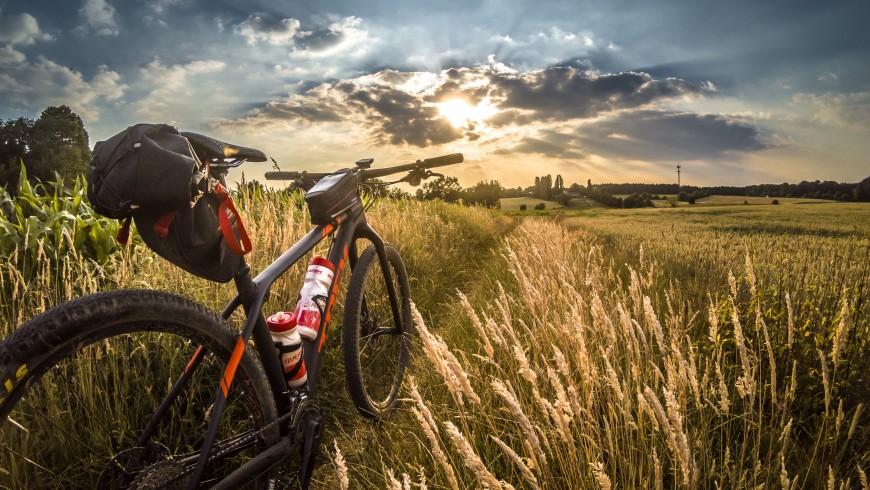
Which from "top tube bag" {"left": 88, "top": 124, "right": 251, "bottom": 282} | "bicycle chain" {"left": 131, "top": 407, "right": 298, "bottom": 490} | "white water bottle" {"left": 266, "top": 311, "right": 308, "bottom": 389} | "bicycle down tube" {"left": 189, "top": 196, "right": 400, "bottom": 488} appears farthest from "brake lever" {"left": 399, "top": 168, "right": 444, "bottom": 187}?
"bicycle chain" {"left": 131, "top": 407, "right": 298, "bottom": 490}

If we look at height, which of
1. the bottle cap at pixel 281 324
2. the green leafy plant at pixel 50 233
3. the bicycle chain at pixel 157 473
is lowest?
the bicycle chain at pixel 157 473

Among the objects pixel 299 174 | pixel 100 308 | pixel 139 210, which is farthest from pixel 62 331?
pixel 299 174

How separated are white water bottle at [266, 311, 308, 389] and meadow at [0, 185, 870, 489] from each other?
37 centimetres

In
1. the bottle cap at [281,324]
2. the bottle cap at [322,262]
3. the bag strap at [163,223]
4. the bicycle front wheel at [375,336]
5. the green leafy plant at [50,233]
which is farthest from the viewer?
the green leafy plant at [50,233]

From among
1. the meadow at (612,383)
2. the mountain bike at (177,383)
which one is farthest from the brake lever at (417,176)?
the meadow at (612,383)

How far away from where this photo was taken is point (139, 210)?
1.40 meters

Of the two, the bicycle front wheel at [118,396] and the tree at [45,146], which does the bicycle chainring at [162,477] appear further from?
the tree at [45,146]

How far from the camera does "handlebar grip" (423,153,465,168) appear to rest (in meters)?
2.93

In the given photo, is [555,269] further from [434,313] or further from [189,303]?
[189,303]

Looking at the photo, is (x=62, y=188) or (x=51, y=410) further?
(x=62, y=188)

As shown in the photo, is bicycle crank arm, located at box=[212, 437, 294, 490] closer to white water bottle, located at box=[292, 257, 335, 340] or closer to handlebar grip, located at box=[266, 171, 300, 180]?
white water bottle, located at box=[292, 257, 335, 340]

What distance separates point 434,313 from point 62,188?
13.9 ft

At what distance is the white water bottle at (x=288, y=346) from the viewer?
6.91 feet

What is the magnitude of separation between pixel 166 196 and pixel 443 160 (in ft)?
6.15
